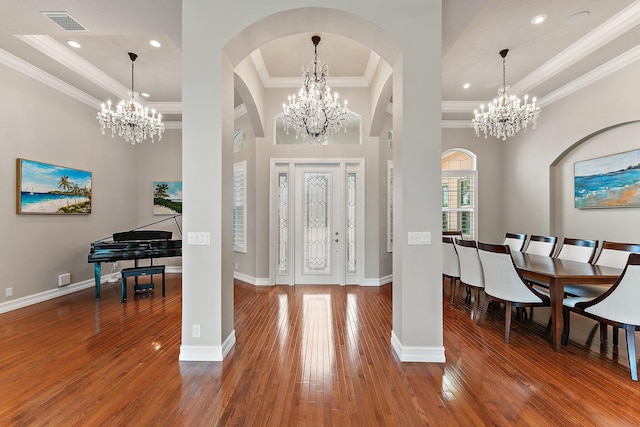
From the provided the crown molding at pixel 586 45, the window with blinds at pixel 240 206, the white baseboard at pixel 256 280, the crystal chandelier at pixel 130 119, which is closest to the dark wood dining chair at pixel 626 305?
the crown molding at pixel 586 45

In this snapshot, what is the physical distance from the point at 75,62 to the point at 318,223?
4.61 metres

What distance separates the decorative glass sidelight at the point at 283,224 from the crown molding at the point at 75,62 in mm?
3288

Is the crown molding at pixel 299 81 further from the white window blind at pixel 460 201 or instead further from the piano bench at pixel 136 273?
the piano bench at pixel 136 273

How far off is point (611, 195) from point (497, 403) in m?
4.17

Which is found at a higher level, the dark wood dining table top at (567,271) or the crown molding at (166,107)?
the crown molding at (166,107)

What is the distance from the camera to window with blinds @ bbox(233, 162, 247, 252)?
5641 mm

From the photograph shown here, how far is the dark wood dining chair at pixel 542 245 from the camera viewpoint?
13.4 feet

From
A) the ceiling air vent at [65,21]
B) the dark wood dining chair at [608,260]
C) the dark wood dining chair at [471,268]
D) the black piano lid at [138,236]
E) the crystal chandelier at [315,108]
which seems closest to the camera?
the ceiling air vent at [65,21]

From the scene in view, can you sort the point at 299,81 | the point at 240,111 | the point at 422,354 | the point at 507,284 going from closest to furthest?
the point at 422,354 < the point at 507,284 < the point at 299,81 < the point at 240,111

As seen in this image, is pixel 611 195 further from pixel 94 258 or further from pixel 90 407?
pixel 94 258

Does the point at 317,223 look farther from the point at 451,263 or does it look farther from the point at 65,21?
the point at 65,21

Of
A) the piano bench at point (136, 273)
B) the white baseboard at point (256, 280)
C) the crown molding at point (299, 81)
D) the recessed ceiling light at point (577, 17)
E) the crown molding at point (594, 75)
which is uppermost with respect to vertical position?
the crown molding at point (299, 81)

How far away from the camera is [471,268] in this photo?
11.8ft

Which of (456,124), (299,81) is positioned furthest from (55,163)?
(456,124)
